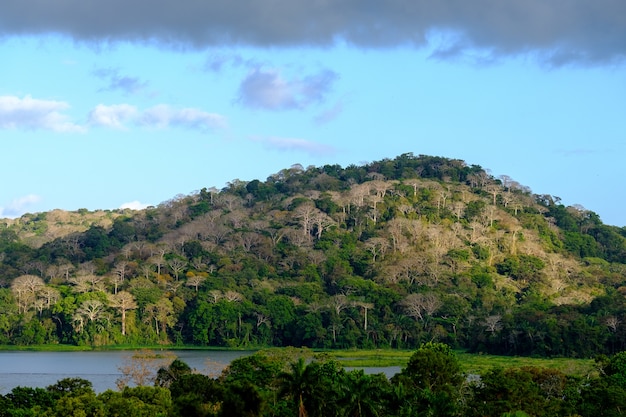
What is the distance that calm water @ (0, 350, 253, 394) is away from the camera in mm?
56750

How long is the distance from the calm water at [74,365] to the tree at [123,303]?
228 inches

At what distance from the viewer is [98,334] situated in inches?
3393

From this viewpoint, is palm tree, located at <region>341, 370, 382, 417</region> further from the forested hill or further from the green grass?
the green grass

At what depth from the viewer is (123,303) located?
86.8m

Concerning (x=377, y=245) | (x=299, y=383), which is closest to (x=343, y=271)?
(x=377, y=245)

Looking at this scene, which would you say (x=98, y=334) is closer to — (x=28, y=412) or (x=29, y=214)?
(x=28, y=412)

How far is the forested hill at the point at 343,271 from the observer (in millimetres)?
83188

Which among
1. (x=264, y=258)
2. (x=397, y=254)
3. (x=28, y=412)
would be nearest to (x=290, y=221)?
(x=264, y=258)

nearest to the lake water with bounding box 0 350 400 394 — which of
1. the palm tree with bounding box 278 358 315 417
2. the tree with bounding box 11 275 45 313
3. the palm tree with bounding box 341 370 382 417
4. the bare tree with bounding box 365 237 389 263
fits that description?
the tree with bounding box 11 275 45 313

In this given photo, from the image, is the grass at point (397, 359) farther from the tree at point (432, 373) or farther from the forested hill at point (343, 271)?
the tree at point (432, 373)

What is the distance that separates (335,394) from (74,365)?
1553 inches

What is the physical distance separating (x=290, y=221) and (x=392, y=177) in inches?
876

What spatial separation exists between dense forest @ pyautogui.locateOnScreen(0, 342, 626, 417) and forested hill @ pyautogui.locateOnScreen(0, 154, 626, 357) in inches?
1223

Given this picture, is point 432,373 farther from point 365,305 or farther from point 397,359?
point 365,305
